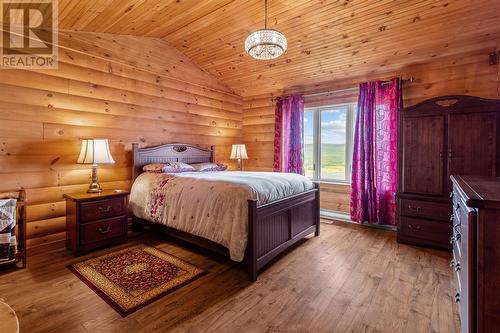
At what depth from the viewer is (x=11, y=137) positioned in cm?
280

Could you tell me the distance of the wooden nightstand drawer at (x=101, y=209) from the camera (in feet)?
9.57

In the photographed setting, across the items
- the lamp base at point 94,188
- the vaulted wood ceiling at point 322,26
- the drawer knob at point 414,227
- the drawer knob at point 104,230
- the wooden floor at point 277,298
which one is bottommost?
the wooden floor at point 277,298

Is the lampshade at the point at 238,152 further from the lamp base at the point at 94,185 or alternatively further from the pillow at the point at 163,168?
the lamp base at the point at 94,185

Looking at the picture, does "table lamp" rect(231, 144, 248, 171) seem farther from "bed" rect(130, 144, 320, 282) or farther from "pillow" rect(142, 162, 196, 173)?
"bed" rect(130, 144, 320, 282)

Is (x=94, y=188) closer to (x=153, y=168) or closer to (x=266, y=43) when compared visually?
(x=153, y=168)

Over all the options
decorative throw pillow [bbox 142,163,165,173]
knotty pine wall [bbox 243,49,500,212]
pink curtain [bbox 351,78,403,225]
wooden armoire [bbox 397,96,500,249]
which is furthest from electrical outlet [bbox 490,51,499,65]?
decorative throw pillow [bbox 142,163,165,173]

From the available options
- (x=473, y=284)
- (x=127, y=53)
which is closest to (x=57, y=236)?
(x=127, y=53)

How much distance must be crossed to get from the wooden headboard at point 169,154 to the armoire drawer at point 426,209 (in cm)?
338

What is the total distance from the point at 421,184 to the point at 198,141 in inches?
146

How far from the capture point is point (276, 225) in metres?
2.74

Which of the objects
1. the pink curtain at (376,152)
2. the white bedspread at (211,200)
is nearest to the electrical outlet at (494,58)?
the pink curtain at (376,152)

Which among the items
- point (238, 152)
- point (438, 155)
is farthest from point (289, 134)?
point (438, 155)

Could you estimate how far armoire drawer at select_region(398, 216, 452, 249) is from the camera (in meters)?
3.09

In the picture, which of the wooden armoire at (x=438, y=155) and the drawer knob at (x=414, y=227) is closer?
the wooden armoire at (x=438, y=155)
